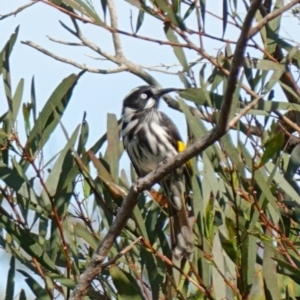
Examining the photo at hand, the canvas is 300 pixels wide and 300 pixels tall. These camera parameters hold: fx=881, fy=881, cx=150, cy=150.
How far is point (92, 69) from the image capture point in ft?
7.24

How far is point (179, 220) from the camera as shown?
2248 mm

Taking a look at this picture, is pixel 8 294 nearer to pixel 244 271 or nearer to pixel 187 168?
pixel 244 271

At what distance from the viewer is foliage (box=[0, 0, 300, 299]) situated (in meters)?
1.69

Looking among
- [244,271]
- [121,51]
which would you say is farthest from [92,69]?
[244,271]

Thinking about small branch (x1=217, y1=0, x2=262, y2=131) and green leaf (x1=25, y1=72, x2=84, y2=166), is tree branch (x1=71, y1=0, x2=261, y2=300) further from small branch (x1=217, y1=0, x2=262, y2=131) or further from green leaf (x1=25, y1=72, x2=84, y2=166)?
green leaf (x1=25, y1=72, x2=84, y2=166)

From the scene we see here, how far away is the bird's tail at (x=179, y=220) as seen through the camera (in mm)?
1858

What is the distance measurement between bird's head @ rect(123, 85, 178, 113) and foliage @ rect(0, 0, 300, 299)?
3.01ft

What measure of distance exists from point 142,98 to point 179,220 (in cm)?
89

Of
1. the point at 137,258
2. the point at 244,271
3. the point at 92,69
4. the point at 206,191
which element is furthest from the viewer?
the point at 92,69

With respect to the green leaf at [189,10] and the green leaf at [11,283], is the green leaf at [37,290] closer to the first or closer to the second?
the green leaf at [11,283]

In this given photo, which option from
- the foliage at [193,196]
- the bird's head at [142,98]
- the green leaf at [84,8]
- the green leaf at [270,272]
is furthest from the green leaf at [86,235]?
the bird's head at [142,98]

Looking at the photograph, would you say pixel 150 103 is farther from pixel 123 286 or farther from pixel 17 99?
pixel 123 286

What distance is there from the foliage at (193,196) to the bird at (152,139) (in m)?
0.47

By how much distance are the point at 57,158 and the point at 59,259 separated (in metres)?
0.22
